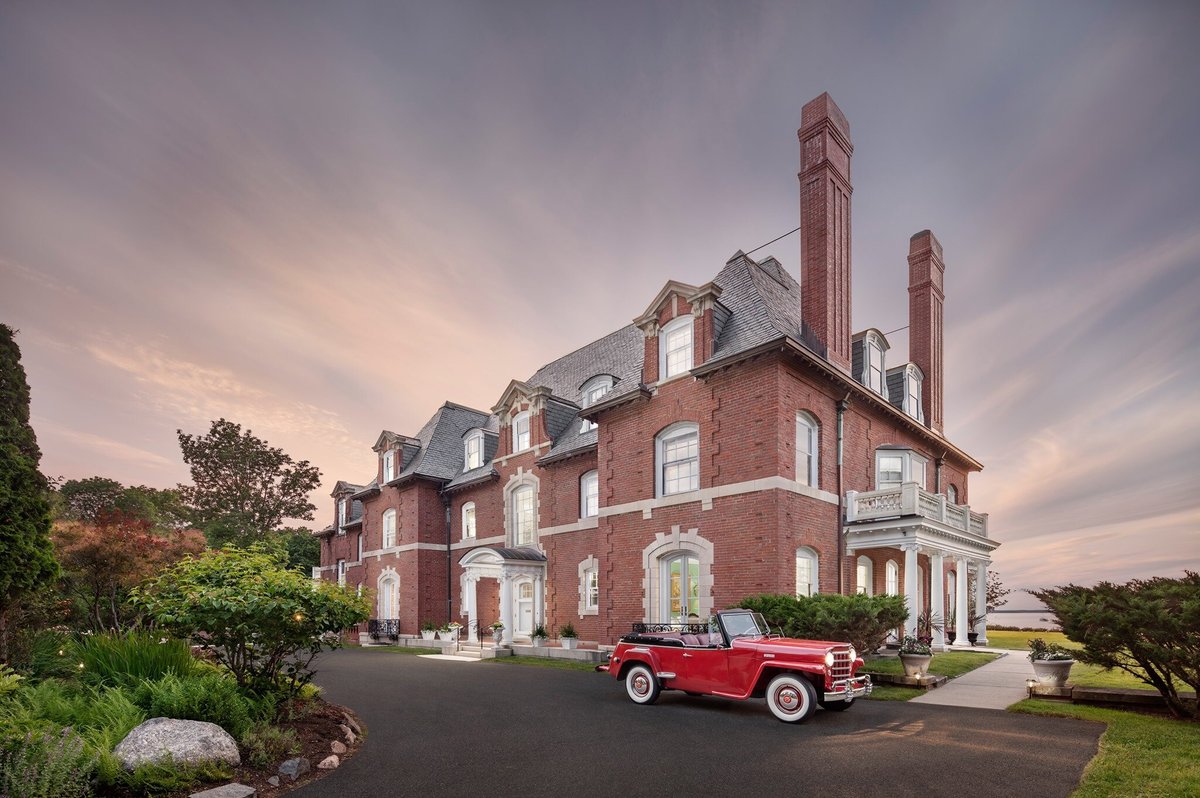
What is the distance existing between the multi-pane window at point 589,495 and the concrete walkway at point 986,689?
1223 cm

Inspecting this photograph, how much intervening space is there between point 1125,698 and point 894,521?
696 centimetres

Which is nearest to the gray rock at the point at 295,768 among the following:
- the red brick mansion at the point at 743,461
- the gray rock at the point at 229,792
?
the gray rock at the point at 229,792

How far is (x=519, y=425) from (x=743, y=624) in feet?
55.4

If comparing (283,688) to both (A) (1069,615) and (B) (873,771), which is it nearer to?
(B) (873,771)

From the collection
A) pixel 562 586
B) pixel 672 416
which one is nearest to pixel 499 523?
pixel 562 586

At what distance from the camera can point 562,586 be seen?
23.7 meters

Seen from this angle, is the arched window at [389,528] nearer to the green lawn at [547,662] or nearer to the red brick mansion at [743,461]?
the red brick mansion at [743,461]

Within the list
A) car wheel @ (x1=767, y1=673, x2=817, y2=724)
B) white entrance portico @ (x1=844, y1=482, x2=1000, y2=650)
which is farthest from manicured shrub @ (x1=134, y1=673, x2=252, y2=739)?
white entrance portico @ (x1=844, y1=482, x2=1000, y2=650)

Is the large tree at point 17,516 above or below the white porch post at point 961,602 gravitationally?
above

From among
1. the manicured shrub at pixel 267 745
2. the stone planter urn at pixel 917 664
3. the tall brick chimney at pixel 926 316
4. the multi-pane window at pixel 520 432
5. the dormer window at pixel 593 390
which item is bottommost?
the stone planter urn at pixel 917 664

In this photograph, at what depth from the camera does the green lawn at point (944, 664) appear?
1459cm

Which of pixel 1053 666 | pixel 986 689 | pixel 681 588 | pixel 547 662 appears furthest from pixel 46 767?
pixel 547 662

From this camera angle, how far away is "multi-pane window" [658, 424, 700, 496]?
60.4 feet

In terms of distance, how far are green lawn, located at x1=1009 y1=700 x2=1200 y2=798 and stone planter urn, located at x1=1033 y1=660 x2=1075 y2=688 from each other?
4.16ft
